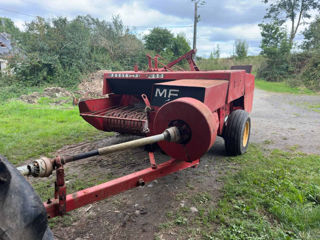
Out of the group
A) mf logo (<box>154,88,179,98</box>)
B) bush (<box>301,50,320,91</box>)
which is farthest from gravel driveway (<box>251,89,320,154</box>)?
bush (<box>301,50,320,91</box>)

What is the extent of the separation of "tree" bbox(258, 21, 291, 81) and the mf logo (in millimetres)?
22147

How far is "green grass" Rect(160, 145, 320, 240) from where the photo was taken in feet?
7.03

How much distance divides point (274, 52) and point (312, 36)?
408 centimetres

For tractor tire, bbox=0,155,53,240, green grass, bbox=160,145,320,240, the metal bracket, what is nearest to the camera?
tractor tire, bbox=0,155,53,240

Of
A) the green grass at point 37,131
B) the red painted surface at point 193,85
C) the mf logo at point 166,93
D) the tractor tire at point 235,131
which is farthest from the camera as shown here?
the green grass at point 37,131

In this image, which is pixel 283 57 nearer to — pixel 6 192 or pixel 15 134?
pixel 15 134

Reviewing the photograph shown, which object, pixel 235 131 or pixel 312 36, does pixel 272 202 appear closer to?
pixel 235 131

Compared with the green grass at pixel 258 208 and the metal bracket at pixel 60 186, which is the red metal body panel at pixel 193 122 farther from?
the metal bracket at pixel 60 186

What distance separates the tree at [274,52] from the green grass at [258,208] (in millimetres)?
21254

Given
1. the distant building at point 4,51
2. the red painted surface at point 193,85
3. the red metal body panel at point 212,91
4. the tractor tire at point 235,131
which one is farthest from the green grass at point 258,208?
the distant building at point 4,51

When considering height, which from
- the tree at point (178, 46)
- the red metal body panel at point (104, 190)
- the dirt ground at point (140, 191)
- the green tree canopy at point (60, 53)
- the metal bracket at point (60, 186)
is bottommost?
the dirt ground at point (140, 191)

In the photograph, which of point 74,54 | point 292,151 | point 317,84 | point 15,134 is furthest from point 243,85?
point 317,84

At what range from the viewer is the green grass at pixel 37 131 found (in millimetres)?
4129

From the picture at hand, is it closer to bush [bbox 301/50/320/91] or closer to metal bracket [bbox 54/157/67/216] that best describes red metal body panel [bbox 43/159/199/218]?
metal bracket [bbox 54/157/67/216]
